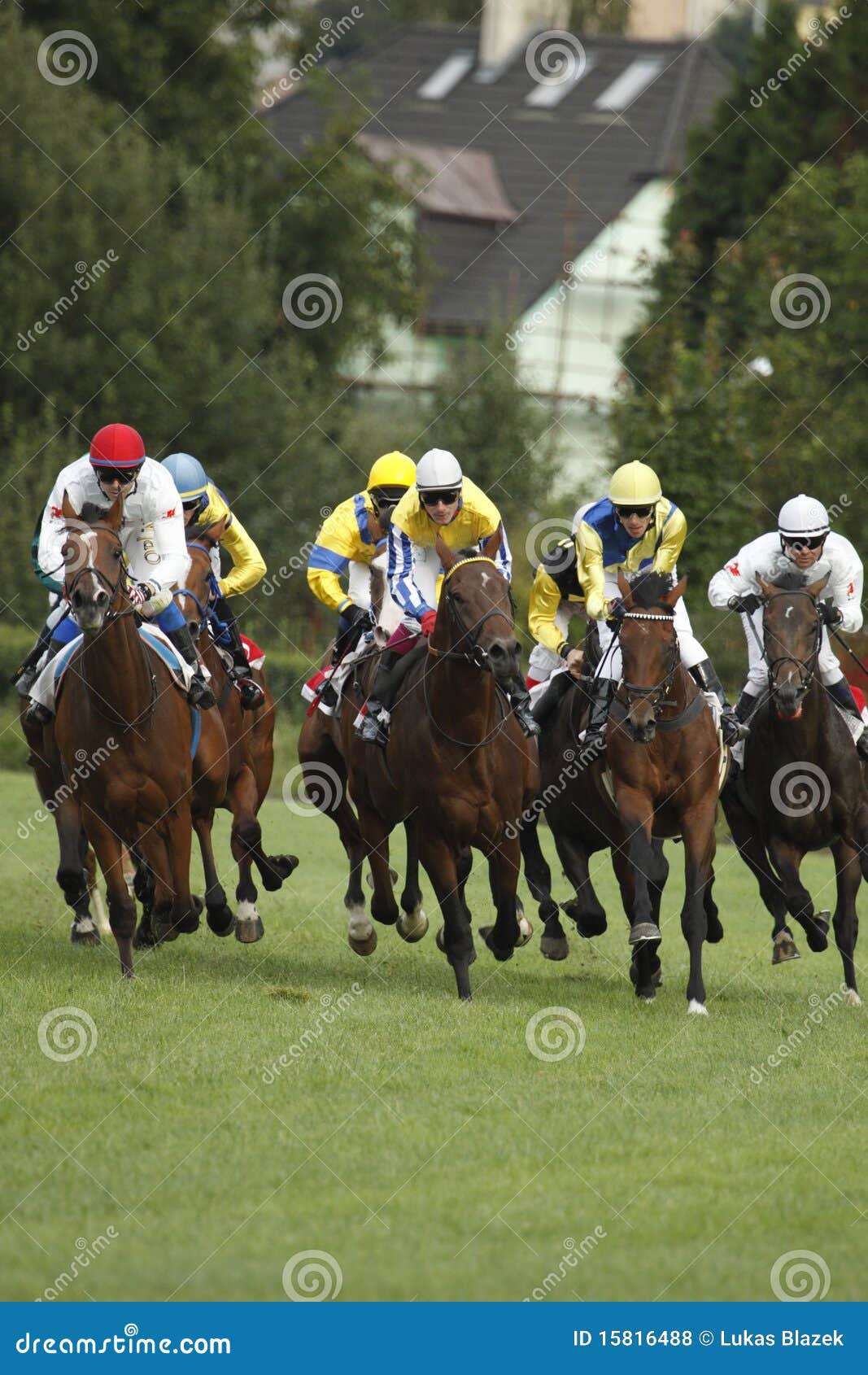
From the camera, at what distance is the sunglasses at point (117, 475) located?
385 inches

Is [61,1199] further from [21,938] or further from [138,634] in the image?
[21,938]

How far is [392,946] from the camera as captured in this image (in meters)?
12.9

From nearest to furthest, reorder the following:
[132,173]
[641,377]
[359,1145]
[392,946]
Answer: [359,1145], [392,946], [641,377], [132,173]

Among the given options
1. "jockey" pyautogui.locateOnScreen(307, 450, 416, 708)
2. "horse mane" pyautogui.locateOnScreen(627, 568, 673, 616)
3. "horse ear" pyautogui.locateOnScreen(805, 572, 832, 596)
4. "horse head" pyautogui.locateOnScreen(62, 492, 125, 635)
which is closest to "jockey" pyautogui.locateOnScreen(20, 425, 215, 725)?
"horse head" pyautogui.locateOnScreen(62, 492, 125, 635)

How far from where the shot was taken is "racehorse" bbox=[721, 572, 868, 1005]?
35.6ft

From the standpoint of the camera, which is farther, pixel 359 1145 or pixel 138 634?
pixel 138 634

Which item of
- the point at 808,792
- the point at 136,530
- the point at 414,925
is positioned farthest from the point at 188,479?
the point at 808,792

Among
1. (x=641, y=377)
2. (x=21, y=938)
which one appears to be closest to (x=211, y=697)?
(x=21, y=938)

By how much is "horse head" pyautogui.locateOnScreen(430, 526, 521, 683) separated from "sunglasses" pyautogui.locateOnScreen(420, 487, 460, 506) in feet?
1.69

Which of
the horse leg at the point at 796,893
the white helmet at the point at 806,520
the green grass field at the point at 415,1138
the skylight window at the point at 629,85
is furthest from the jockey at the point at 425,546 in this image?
the skylight window at the point at 629,85

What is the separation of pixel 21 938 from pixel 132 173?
71.2 ft

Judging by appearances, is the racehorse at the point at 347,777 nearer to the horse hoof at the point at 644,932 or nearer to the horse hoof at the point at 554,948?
the horse hoof at the point at 554,948

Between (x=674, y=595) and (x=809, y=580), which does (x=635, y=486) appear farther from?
(x=809, y=580)

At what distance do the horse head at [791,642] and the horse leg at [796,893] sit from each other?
3.04 ft
